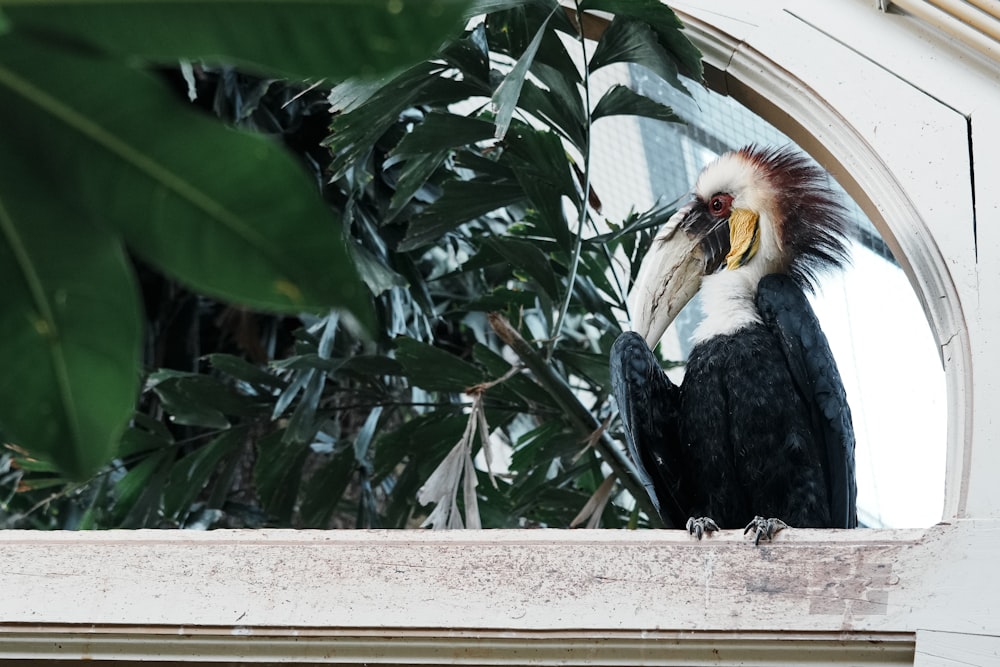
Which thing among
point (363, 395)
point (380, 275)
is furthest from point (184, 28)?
point (363, 395)

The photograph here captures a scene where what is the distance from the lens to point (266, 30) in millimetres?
181

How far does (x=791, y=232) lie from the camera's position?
4.15 ft

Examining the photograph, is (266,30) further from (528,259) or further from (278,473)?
(278,473)

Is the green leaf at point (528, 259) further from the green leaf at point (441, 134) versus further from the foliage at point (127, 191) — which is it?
the foliage at point (127, 191)

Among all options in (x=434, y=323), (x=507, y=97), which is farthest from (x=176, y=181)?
A: (x=434, y=323)

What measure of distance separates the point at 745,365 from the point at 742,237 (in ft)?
0.64

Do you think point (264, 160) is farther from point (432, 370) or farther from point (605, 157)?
point (605, 157)

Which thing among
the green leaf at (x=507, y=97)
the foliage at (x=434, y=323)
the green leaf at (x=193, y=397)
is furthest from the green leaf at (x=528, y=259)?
the green leaf at (x=193, y=397)

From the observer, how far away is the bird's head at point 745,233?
4.14 feet

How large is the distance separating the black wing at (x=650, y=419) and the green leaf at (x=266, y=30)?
1.01m

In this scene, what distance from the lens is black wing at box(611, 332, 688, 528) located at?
1.19m

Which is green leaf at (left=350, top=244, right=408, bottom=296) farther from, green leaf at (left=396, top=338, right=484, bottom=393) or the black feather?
the black feather

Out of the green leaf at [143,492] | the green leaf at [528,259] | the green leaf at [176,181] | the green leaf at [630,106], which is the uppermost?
the green leaf at [630,106]

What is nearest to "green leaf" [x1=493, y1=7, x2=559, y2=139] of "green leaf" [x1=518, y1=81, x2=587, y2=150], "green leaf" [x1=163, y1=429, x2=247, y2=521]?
"green leaf" [x1=518, y1=81, x2=587, y2=150]
